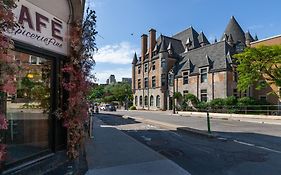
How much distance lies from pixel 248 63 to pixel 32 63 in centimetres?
2924

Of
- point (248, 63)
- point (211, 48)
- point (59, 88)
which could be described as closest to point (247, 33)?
point (211, 48)

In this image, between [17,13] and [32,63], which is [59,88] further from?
[17,13]

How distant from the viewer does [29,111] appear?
6.60 meters

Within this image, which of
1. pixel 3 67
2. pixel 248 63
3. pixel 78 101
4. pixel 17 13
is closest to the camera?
pixel 3 67

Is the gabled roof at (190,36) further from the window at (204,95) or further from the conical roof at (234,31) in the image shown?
the window at (204,95)

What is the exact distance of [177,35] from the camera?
70250mm

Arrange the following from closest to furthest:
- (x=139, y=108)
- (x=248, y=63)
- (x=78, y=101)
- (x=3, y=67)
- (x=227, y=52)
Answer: (x=3, y=67) → (x=78, y=101) → (x=248, y=63) → (x=227, y=52) → (x=139, y=108)

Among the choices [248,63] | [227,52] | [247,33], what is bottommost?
[248,63]

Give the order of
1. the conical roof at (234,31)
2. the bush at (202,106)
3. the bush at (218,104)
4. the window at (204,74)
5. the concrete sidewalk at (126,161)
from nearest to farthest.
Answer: the concrete sidewalk at (126,161)
the bush at (218,104)
the bush at (202,106)
the window at (204,74)
the conical roof at (234,31)

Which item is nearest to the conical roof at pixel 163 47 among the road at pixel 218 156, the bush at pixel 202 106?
the bush at pixel 202 106

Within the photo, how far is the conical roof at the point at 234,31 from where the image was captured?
55.6m

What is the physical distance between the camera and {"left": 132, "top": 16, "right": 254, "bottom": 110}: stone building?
1747 inches

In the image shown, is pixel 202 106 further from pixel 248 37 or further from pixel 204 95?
pixel 248 37

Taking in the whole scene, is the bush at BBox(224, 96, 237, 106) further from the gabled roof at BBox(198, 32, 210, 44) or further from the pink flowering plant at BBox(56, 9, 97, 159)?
the pink flowering plant at BBox(56, 9, 97, 159)
